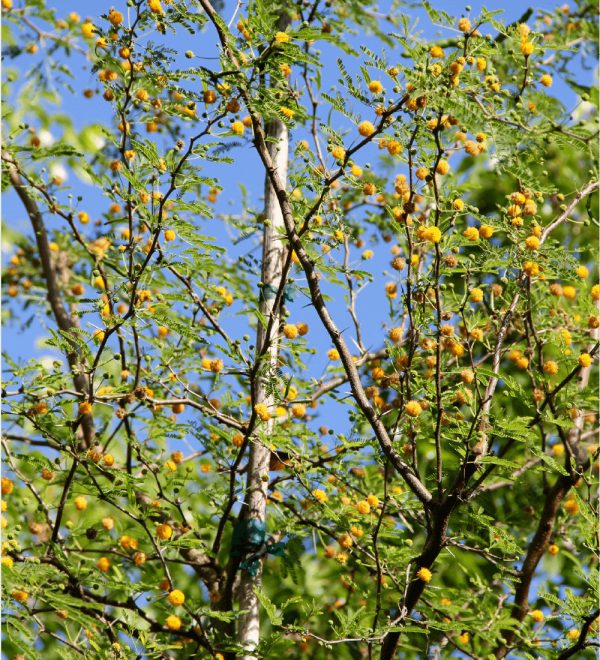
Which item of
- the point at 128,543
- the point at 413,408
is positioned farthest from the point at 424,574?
the point at 128,543

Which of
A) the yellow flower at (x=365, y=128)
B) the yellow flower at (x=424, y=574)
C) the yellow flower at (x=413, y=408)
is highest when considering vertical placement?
the yellow flower at (x=365, y=128)

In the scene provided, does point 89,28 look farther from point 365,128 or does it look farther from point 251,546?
point 251,546

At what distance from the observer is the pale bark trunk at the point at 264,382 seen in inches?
125

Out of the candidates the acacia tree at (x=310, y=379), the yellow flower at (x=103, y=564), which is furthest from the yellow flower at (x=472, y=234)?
the yellow flower at (x=103, y=564)

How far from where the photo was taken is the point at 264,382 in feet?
9.95

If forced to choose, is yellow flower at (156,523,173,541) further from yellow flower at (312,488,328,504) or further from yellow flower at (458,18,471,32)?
yellow flower at (458,18,471,32)

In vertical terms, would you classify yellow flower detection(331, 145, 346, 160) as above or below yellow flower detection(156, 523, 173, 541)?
above

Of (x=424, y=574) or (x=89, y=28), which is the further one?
(x=89, y=28)

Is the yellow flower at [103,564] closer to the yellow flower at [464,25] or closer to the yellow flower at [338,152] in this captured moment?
the yellow flower at [338,152]

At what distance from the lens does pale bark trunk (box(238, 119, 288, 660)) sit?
3178mm

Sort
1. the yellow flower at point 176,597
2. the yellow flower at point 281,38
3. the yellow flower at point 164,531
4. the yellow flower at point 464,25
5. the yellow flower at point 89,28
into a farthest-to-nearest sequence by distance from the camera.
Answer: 1. the yellow flower at point 164,531
2. the yellow flower at point 176,597
3. the yellow flower at point 89,28
4. the yellow flower at point 464,25
5. the yellow flower at point 281,38

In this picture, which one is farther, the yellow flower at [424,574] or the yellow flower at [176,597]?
the yellow flower at [176,597]

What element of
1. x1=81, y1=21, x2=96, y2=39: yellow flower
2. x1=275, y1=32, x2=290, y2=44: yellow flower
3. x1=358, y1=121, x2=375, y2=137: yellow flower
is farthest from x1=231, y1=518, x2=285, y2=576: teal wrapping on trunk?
x1=81, y1=21, x2=96, y2=39: yellow flower

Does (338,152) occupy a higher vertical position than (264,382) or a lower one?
higher
